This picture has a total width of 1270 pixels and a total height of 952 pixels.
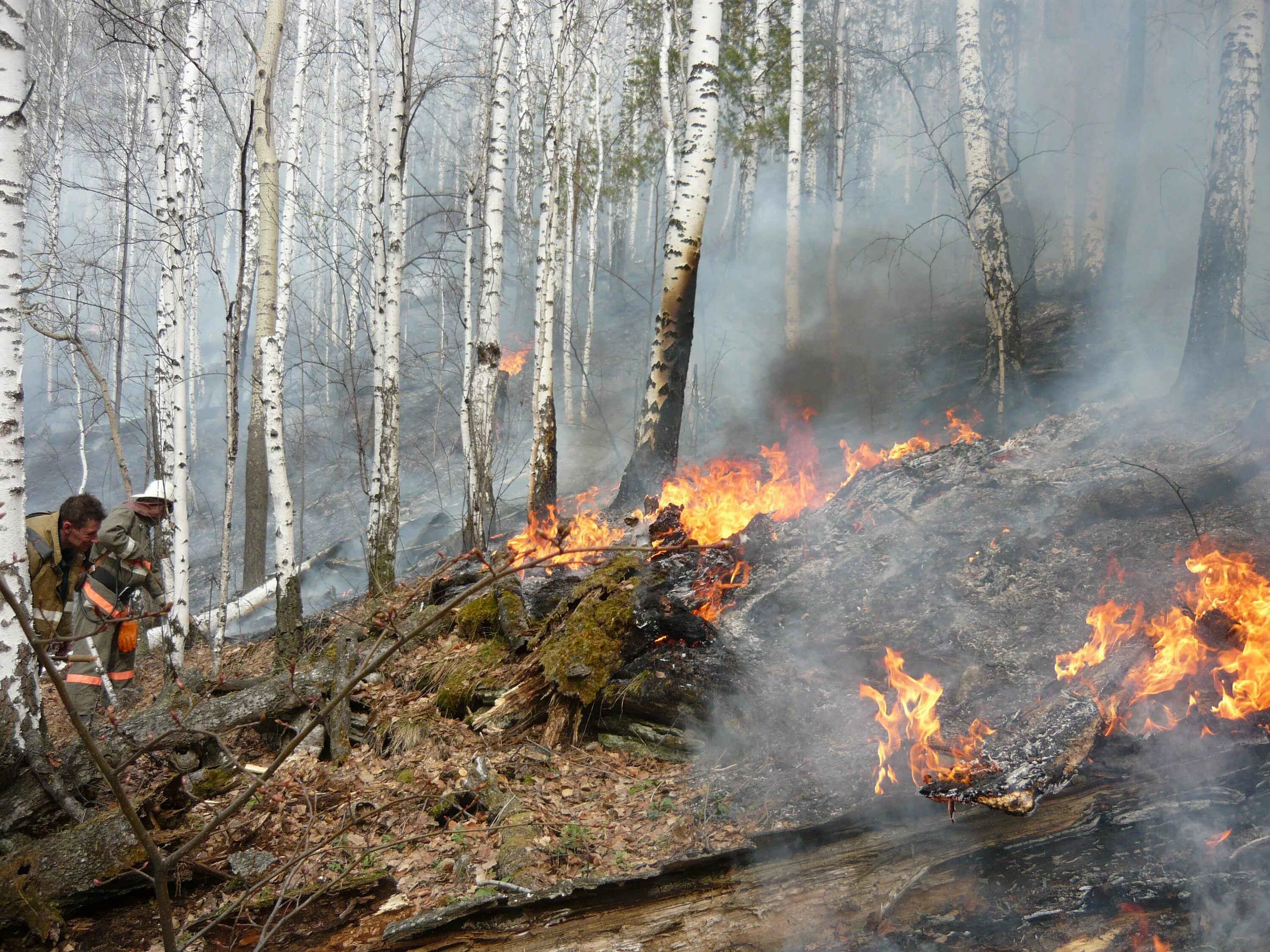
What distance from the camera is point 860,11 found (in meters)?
22.1

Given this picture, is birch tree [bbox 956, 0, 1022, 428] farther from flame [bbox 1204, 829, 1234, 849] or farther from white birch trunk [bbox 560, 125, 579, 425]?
flame [bbox 1204, 829, 1234, 849]

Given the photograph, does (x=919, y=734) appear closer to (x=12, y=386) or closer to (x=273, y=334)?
(x=12, y=386)

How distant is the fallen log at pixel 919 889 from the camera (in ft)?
10.1

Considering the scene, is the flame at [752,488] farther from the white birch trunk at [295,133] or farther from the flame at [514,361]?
the flame at [514,361]

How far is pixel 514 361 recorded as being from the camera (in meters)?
21.7

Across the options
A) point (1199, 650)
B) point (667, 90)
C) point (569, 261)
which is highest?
point (667, 90)

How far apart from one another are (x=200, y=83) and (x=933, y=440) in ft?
35.2

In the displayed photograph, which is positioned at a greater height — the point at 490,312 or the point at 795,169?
the point at 795,169

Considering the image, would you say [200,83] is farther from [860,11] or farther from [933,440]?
[860,11]

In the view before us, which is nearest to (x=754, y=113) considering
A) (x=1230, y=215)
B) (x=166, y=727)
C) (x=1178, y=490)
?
(x=1230, y=215)

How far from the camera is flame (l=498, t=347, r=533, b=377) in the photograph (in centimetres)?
2112

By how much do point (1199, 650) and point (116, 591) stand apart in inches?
309

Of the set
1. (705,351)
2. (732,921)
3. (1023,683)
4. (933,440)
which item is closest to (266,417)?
(732,921)

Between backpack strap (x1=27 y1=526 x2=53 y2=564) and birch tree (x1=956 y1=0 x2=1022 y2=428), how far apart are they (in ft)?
32.1
